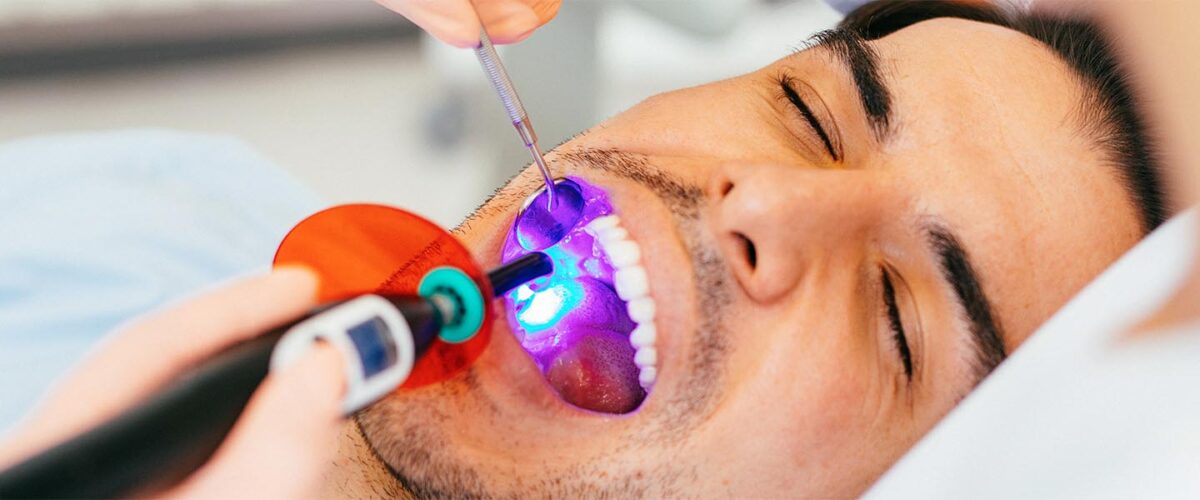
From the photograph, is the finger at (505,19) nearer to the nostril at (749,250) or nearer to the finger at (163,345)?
the nostril at (749,250)

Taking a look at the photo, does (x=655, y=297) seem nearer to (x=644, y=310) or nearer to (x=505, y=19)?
(x=644, y=310)

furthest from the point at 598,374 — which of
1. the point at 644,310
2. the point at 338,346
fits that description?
the point at 338,346

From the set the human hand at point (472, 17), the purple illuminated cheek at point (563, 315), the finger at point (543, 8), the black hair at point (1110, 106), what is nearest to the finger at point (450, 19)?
the human hand at point (472, 17)

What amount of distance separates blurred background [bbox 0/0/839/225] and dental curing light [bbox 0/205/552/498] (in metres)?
0.90

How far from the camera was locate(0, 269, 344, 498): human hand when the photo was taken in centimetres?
46

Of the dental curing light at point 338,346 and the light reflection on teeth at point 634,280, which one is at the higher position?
the dental curing light at point 338,346

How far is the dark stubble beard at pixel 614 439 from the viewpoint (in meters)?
0.79

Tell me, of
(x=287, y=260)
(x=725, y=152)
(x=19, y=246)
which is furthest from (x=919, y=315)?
(x=19, y=246)

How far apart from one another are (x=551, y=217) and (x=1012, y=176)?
45cm

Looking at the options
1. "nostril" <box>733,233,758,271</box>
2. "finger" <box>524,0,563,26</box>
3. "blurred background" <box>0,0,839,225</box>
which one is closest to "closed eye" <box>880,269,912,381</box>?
"nostril" <box>733,233,758,271</box>

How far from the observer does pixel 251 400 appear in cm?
47

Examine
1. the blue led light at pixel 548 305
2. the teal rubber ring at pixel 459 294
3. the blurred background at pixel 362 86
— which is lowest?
the blurred background at pixel 362 86

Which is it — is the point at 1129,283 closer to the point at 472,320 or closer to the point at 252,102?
the point at 472,320

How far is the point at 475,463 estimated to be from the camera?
81 centimetres
